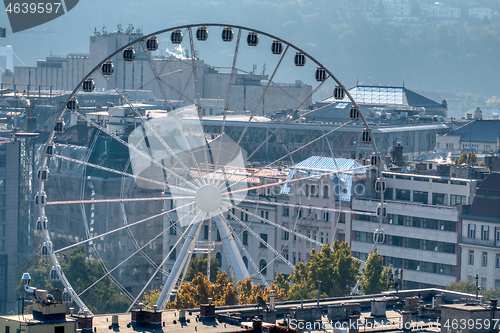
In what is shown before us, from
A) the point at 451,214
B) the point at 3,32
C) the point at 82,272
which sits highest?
the point at 3,32

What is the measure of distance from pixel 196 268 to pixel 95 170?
39.9 metres

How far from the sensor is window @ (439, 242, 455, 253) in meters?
91.8

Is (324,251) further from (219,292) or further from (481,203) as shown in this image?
(481,203)

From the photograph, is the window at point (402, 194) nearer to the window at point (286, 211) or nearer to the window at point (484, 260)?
the window at point (484, 260)

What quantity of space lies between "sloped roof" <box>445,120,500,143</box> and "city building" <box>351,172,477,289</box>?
7076 centimetres

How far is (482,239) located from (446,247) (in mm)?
2700

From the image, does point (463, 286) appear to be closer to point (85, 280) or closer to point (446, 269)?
point (446, 269)

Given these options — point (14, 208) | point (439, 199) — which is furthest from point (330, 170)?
point (14, 208)

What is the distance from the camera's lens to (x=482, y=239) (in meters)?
91.1

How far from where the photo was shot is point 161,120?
461ft

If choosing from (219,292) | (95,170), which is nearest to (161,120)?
(95,170)

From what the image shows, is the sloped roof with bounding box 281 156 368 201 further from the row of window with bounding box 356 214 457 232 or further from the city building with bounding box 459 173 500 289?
the city building with bounding box 459 173 500 289

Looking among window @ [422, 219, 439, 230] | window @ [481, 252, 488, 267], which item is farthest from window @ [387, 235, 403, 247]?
window @ [481, 252, 488, 267]

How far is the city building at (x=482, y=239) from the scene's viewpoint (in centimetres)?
8950
